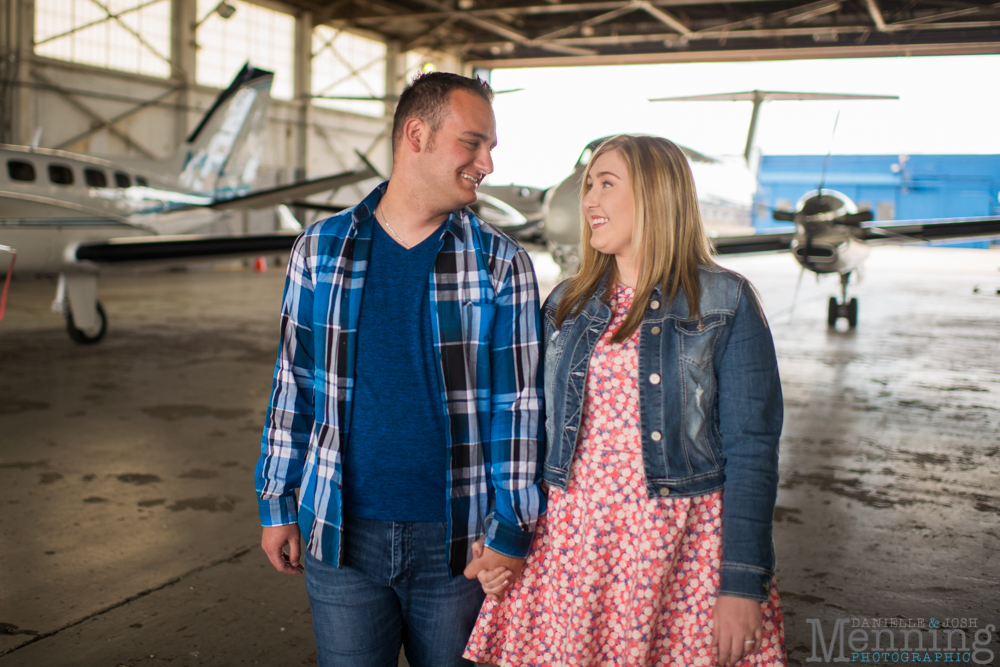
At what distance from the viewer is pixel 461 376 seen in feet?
4.60

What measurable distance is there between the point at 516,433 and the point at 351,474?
1.08 ft

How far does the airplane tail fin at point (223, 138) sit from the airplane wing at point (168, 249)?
3464 mm

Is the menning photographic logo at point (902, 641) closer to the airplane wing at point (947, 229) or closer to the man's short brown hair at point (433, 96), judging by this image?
the man's short brown hair at point (433, 96)

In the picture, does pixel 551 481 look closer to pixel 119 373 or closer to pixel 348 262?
pixel 348 262

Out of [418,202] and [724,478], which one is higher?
[418,202]

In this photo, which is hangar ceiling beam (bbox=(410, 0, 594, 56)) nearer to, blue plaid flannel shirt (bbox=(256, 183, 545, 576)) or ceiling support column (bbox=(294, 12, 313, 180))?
ceiling support column (bbox=(294, 12, 313, 180))

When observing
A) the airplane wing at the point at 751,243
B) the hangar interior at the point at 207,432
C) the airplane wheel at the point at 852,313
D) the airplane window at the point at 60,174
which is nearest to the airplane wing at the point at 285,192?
the hangar interior at the point at 207,432

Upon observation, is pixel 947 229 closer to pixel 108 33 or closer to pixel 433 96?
pixel 433 96

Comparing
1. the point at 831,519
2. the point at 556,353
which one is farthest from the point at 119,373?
the point at 556,353

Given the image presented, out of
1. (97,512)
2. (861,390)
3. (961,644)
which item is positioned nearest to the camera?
(961,644)

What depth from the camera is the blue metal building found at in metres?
20.1

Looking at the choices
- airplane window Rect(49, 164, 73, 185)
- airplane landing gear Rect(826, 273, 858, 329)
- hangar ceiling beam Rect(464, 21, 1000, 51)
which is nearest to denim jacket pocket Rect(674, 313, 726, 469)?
airplane window Rect(49, 164, 73, 185)

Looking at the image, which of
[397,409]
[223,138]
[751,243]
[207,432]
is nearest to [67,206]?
[223,138]

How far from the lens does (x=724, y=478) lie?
1.42m
